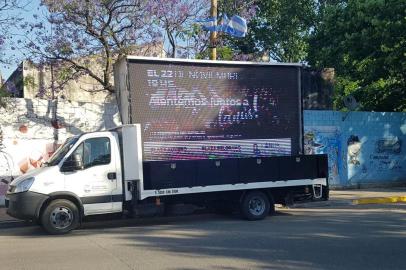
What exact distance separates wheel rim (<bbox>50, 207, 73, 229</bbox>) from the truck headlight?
28.1 inches

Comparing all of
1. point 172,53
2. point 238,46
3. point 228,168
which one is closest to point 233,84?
point 228,168

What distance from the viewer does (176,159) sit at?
11.6 metres

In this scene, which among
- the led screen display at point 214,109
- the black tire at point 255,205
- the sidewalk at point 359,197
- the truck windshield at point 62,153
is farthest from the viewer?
the sidewalk at point 359,197

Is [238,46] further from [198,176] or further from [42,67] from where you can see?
[198,176]

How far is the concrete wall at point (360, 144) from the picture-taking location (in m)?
18.6

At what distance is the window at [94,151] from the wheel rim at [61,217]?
1011 mm

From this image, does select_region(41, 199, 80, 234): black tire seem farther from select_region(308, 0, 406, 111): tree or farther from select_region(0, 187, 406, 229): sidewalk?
select_region(308, 0, 406, 111): tree

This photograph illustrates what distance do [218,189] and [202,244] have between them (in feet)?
9.24

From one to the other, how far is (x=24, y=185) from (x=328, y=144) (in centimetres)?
1149

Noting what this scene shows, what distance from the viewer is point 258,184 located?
1217 centimetres

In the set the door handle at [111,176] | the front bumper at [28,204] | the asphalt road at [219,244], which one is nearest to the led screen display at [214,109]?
the door handle at [111,176]

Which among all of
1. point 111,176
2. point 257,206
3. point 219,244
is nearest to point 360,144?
point 257,206

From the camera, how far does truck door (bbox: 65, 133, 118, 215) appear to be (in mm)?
10812

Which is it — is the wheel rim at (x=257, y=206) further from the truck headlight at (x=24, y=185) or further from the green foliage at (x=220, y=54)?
the green foliage at (x=220, y=54)
